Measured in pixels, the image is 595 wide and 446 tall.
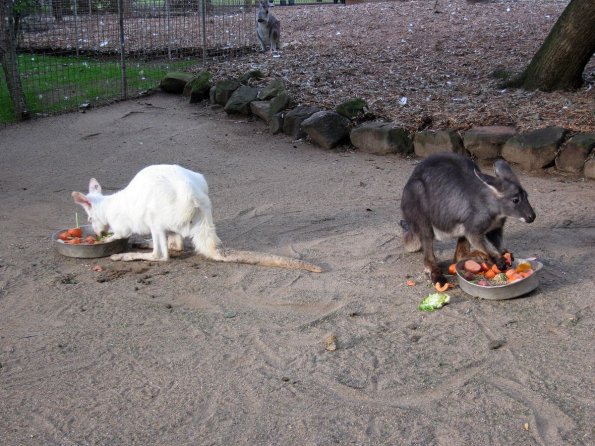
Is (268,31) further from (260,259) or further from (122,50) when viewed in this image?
(260,259)

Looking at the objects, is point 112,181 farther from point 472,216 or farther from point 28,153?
point 472,216

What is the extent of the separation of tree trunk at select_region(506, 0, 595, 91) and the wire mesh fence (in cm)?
575

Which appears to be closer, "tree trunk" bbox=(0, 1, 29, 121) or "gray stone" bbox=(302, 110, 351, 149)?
"gray stone" bbox=(302, 110, 351, 149)

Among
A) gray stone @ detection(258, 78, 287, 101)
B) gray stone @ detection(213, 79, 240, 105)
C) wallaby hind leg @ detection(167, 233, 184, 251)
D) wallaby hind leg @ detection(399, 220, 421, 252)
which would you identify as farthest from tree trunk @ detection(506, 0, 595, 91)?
wallaby hind leg @ detection(167, 233, 184, 251)

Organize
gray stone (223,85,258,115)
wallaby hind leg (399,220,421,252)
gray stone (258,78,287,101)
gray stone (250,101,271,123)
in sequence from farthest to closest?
gray stone (223,85,258,115) → gray stone (258,78,287,101) → gray stone (250,101,271,123) → wallaby hind leg (399,220,421,252)

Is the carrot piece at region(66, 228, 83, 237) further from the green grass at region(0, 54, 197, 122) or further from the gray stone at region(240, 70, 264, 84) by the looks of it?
the gray stone at region(240, 70, 264, 84)

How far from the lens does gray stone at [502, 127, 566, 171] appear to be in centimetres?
700

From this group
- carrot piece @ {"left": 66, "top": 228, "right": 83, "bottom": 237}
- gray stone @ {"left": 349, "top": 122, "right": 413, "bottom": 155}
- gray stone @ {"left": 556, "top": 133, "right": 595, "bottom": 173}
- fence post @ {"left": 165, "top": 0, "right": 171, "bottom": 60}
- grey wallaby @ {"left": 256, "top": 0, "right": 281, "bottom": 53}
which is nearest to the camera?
carrot piece @ {"left": 66, "top": 228, "right": 83, "bottom": 237}

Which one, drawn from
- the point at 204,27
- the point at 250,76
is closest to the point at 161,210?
the point at 250,76

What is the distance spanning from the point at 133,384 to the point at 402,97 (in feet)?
20.4

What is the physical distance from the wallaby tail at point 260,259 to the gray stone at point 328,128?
349cm

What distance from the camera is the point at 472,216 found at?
4426 millimetres

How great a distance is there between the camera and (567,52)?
813cm

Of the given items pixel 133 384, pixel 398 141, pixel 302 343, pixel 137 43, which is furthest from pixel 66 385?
pixel 137 43
